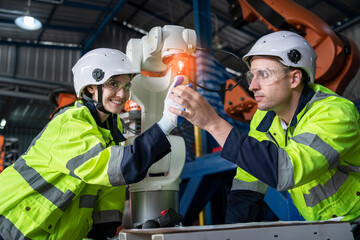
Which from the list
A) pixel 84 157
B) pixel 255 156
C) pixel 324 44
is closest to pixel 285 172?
pixel 255 156

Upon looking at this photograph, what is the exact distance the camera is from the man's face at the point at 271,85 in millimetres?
1801

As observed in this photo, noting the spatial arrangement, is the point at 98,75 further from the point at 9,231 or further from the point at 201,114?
the point at 9,231

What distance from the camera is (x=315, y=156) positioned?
136cm

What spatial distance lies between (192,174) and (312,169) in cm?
213

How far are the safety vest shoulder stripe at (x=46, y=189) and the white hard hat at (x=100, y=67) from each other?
635 mm

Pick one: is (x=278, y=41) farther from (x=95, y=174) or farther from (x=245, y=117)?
(x=245, y=117)

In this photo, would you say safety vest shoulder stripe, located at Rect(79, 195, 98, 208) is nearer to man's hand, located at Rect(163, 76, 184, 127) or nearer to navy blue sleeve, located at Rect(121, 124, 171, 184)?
navy blue sleeve, located at Rect(121, 124, 171, 184)

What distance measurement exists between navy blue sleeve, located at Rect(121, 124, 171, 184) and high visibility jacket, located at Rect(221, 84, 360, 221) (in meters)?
0.36

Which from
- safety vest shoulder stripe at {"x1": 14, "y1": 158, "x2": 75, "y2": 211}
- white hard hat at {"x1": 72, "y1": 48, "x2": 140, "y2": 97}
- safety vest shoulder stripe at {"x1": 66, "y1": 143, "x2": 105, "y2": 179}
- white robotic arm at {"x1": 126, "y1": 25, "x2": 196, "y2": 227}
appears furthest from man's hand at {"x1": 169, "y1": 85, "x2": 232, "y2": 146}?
safety vest shoulder stripe at {"x1": 14, "y1": 158, "x2": 75, "y2": 211}

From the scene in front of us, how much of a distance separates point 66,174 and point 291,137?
1219 mm

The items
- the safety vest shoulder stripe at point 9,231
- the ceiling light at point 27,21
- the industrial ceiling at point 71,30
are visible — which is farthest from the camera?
the industrial ceiling at point 71,30

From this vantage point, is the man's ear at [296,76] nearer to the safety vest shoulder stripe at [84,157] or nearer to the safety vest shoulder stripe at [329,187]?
the safety vest shoulder stripe at [329,187]

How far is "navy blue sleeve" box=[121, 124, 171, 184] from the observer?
1560 millimetres

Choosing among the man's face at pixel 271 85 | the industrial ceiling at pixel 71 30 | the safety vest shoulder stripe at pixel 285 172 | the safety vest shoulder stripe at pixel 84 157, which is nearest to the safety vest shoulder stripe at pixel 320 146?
the safety vest shoulder stripe at pixel 285 172
